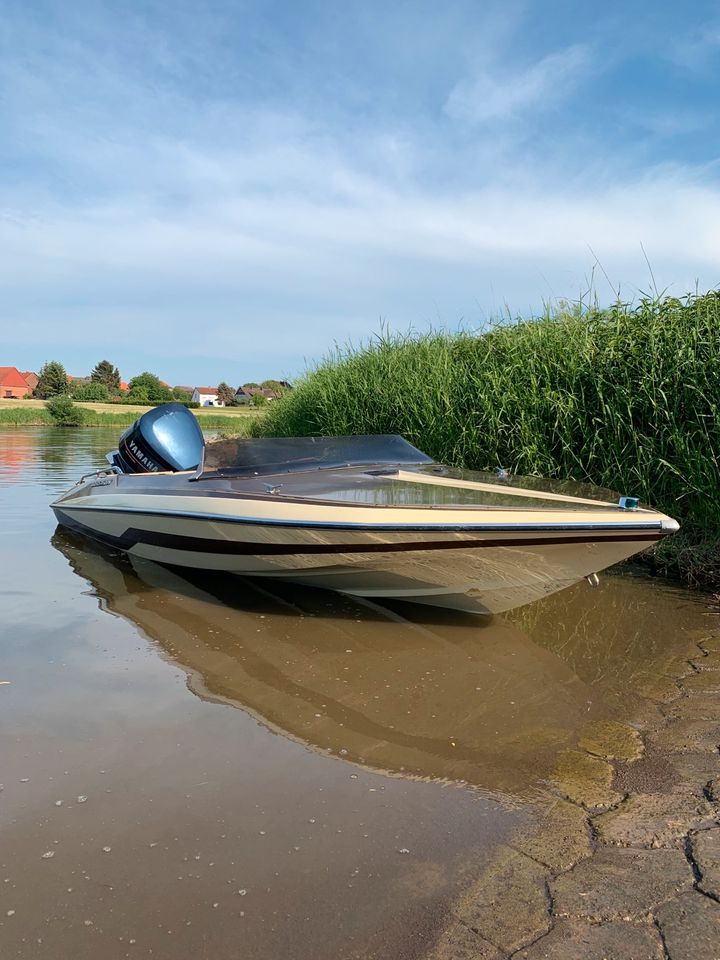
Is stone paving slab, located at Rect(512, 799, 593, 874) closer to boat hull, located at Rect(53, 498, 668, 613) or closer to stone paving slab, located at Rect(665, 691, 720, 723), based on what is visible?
stone paving slab, located at Rect(665, 691, 720, 723)

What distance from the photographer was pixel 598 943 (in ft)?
5.08

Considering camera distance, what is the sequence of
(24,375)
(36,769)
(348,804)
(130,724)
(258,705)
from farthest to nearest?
1. (24,375)
2. (258,705)
3. (130,724)
4. (36,769)
5. (348,804)

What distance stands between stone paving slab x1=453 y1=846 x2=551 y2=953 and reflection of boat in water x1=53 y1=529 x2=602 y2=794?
1.40 feet

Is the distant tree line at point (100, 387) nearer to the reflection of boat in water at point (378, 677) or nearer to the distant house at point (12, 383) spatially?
the distant house at point (12, 383)

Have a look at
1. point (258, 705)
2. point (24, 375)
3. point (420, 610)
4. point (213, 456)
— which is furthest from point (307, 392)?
point (24, 375)

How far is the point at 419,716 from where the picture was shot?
2.79m

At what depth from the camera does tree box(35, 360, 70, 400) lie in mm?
61281

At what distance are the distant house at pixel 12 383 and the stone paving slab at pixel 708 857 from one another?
89073 mm

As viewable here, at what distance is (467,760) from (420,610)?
178 cm

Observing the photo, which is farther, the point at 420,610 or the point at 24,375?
the point at 24,375

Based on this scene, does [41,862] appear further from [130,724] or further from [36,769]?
[130,724]

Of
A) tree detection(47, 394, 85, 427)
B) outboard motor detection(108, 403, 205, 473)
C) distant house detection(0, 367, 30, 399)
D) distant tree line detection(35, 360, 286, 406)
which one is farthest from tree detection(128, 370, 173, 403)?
outboard motor detection(108, 403, 205, 473)

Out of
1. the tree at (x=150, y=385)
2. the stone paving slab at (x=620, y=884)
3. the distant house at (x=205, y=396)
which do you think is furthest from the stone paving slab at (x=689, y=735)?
the distant house at (x=205, y=396)

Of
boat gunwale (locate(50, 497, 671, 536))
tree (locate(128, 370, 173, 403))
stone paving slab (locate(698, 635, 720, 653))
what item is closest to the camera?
boat gunwale (locate(50, 497, 671, 536))
